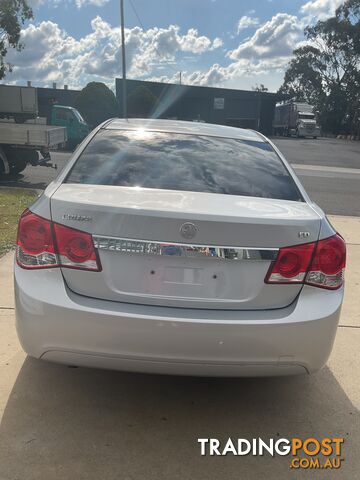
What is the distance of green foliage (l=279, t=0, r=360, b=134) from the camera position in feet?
193

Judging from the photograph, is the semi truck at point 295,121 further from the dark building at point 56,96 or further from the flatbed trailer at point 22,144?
the flatbed trailer at point 22,144

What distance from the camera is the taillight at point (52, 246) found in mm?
2395

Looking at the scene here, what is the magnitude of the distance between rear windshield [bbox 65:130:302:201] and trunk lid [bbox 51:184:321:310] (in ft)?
1.43

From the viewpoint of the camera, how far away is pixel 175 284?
2402 mm

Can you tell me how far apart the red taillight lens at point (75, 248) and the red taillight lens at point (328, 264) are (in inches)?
44.3

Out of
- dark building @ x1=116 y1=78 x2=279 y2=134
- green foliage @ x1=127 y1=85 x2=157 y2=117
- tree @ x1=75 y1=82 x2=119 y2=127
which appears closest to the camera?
tree @ x1=75 y1=82 x2=119 y2=127

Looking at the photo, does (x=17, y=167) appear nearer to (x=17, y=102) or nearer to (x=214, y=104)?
(x=17, y=102)

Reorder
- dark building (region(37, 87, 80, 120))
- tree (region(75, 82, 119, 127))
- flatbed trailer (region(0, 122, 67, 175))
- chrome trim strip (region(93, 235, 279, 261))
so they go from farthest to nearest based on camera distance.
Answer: dark building (region(37, 87, 80, 120)), tree (region(75, 82, 119, 127)), flatbed trailer (region(0, 122, 67, 175)), chrome trim strip (region(93, 235, 279, 261))

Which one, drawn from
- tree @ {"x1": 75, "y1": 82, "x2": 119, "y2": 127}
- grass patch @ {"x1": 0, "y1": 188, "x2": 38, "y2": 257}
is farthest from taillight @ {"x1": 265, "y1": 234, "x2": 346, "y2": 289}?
tree @ {"x1": 75, "y1": 82, "x2": 119, "y2": 127}

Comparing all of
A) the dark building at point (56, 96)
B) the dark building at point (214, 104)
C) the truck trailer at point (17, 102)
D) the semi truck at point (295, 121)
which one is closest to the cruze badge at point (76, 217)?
the truck trailer at point (17, 102)

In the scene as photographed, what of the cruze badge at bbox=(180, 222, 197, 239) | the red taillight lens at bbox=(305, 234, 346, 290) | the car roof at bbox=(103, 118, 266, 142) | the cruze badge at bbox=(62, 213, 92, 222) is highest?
the car roof at bbox=(103, 118, 266, 142)

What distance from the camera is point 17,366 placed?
10.5 feet

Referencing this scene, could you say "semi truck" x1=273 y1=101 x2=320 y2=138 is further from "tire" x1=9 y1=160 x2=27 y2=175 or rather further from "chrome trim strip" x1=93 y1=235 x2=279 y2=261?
"chrome trim strip" x1=93 y1=235 x2=279 y2=261

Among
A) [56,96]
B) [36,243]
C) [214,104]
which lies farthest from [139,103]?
[36,243]
